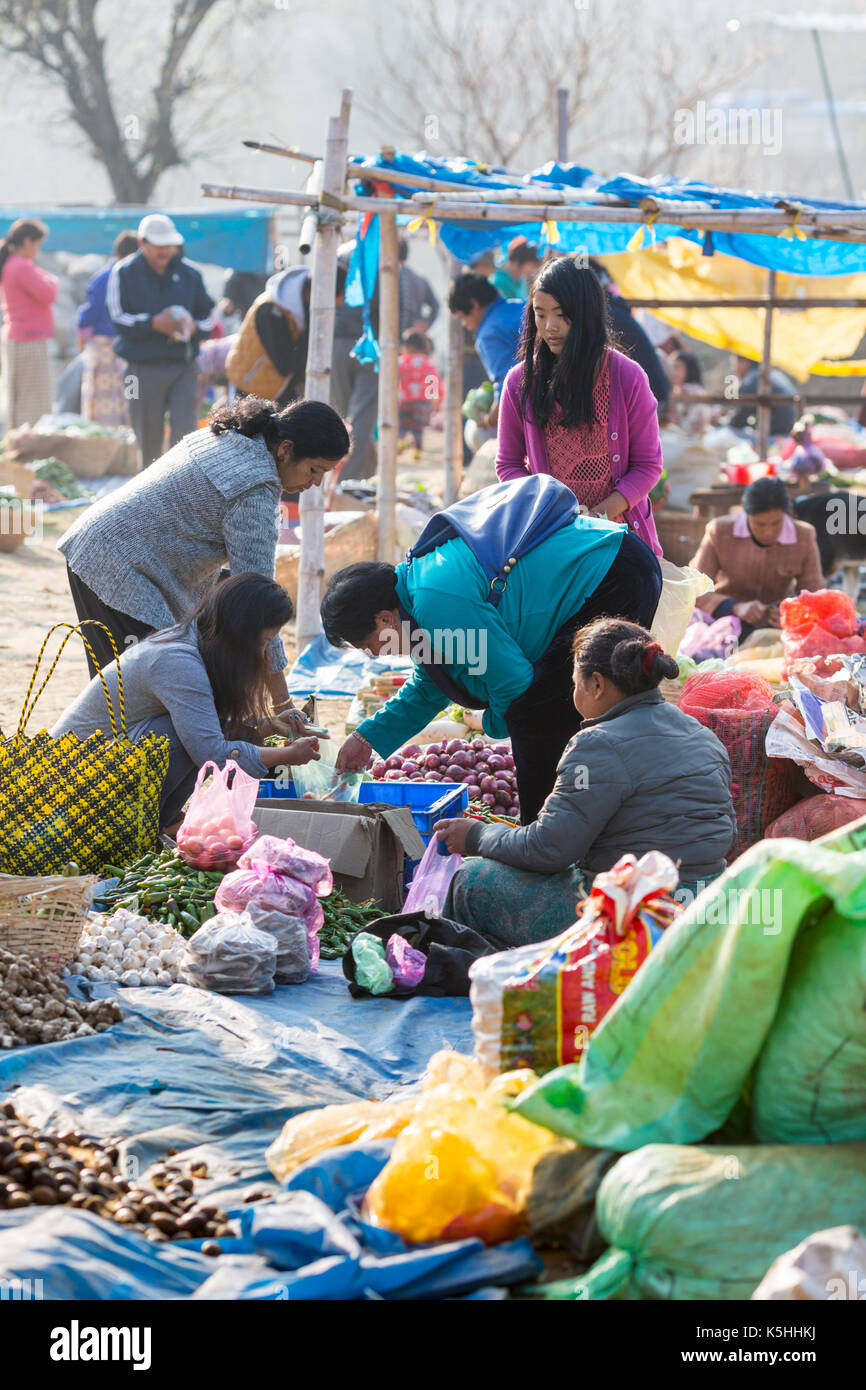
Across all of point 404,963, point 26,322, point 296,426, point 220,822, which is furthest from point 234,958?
point 26,322

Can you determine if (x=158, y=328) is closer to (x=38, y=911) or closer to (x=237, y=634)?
(x=237, y=634)

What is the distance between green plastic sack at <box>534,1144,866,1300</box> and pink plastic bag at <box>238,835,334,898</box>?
1.76 m

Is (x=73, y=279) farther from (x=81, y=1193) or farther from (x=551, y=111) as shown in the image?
(x=81, y=1193)

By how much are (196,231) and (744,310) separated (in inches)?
284

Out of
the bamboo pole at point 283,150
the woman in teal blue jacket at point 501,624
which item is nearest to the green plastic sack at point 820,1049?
the woman in teal blue jacket at point 501,624

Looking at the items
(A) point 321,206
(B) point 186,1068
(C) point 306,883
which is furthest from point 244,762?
(A) point 321,206

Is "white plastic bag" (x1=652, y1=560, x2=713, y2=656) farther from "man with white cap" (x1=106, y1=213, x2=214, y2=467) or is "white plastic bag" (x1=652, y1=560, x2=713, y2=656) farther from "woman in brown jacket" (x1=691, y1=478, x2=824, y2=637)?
"man with white cap" (x1=106, y1=213, x2=214, y2=467)

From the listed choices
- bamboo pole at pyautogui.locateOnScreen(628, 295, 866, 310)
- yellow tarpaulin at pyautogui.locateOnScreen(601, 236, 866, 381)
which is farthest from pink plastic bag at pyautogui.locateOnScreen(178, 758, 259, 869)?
yellow tarpaulin at pyautogui.locateOnScreen(601, 236, 866, 381)

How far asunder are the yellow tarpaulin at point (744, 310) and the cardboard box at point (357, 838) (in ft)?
26.1

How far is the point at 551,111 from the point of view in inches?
890

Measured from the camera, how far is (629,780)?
3793 mm

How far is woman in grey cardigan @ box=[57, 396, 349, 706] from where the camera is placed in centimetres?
485
